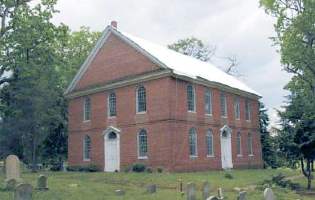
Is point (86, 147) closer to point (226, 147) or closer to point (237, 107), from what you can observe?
point (226, 147)

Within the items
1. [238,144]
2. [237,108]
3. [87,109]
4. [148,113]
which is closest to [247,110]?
[237,108]

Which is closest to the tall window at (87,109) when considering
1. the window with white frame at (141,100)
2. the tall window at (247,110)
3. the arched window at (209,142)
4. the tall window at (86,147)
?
the tall window at (86,147)

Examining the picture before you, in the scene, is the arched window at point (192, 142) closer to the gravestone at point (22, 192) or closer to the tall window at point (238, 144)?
Result: the tall window at point (238, 144)

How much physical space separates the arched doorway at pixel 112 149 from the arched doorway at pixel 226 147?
28.8 ft

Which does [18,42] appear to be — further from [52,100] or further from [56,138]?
[56,138]

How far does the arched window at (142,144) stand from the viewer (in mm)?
31156

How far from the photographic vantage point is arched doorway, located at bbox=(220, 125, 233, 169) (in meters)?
35.7

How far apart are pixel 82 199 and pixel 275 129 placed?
15.5 metres

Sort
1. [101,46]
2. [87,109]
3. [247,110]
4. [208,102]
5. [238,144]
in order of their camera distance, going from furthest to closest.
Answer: [247,110]
[238,144]
[87,109]
[101,46]
[208,102]

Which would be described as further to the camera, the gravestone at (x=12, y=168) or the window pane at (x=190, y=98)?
the window pane at (x=190, y=98)

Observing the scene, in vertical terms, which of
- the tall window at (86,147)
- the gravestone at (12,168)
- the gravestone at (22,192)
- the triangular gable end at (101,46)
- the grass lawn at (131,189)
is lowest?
the grass lawn at (131,189)

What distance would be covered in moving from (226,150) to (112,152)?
9.72 meters

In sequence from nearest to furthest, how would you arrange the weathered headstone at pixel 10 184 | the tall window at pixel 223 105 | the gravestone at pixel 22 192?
the gravestone at pixel 22 192
the weathered headstone at pixel 10 184
the tall window at pixel 223 105

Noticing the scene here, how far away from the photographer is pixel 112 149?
33469 mm
